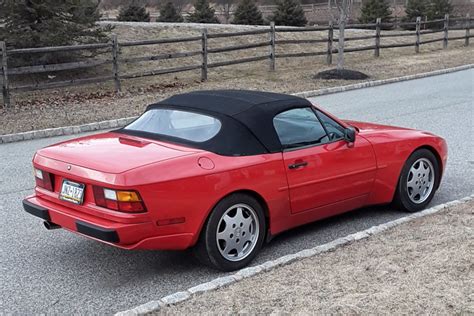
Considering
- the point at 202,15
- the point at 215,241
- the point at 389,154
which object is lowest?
the point at 215,241

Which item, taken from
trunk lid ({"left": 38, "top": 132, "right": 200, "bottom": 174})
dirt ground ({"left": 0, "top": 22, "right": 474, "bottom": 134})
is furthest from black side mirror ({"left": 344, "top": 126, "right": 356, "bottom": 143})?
dirt ground ({"left": 0, "top": 22, "right": 474, "bottom": 134})

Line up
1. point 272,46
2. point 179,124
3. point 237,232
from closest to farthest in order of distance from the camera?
point 237,232 < point 179,124 < point 272,46

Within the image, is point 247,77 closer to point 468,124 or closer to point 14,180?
point 468,124

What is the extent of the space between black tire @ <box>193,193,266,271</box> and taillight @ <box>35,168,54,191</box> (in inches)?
49.7

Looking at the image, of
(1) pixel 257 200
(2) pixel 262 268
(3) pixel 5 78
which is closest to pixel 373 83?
(3) pixel 5 78

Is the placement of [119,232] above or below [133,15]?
below

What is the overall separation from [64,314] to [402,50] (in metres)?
24.9

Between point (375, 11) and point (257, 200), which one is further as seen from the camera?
point (375, 11)

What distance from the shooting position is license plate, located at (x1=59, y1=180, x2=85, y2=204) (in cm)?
456

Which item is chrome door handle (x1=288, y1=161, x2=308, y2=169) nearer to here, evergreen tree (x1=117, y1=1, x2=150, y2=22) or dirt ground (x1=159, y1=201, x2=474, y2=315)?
dirt ground (x1=159, y1=201, x2=474, y2=315)

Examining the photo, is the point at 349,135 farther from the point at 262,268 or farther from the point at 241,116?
the point at 262,268

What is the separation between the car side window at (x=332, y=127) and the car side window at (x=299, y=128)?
0.07 metres

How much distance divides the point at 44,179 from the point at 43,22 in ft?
43.6

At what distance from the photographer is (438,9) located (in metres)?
42.8
